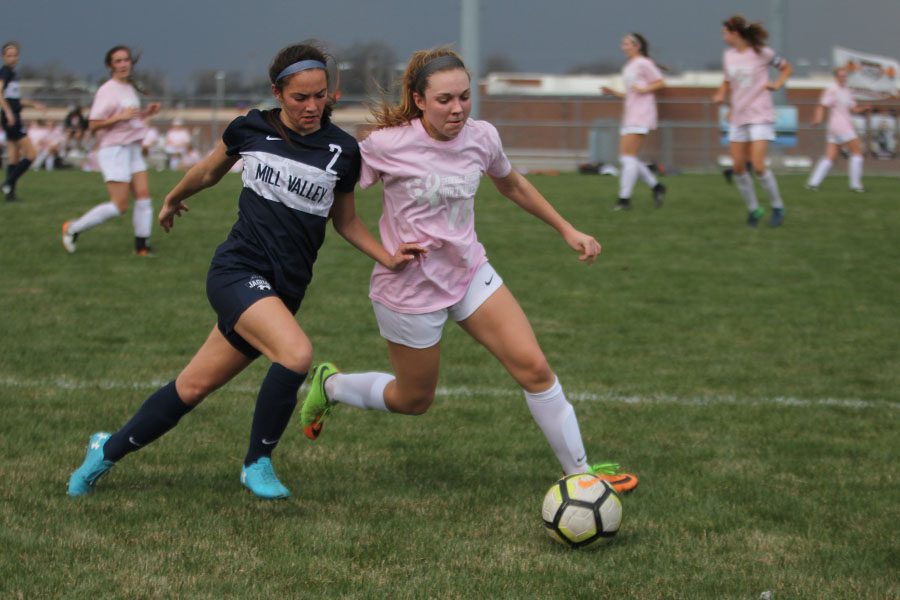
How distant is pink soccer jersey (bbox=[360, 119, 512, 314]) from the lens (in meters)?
4.81

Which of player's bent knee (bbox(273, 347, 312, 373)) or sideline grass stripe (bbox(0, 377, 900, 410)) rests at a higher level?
player's bent knee (bbox(273, 347, 312, 373))

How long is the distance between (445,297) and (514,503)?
3.02 feet

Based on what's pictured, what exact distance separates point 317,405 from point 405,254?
1343mm

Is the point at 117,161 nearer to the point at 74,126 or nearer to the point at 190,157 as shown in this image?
the point at 74,126

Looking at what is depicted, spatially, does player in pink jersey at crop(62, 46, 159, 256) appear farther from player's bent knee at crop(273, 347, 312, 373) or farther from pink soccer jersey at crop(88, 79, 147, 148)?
player's bent knee at crop(273, 347, 312, 373)

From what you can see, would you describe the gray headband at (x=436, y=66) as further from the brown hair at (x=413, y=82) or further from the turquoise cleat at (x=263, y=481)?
the turquoise cleat at (x=263, y=481)

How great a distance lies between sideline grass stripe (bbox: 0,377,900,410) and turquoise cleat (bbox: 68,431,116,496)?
6.60 ft

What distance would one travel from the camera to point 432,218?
16.0 feet

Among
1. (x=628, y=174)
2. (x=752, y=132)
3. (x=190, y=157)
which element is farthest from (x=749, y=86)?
(x=190, y=157)

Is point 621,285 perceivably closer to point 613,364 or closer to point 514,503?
point 613,364

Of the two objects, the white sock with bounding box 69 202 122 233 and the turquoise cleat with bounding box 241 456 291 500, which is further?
the white sock with bounding box 69 202 122 233

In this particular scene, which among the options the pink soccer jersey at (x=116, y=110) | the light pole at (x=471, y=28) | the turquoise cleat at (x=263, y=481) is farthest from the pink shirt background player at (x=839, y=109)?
the turquoise cleat at (x=263, y=481)

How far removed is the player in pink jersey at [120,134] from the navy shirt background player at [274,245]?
6.96 meters

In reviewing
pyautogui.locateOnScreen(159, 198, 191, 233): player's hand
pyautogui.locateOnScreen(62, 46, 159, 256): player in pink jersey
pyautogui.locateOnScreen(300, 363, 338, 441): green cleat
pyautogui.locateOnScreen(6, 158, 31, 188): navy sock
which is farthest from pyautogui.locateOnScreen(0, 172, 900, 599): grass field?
pyautogui.locateOnScreen(6, 158, 31, 188): navy sock
